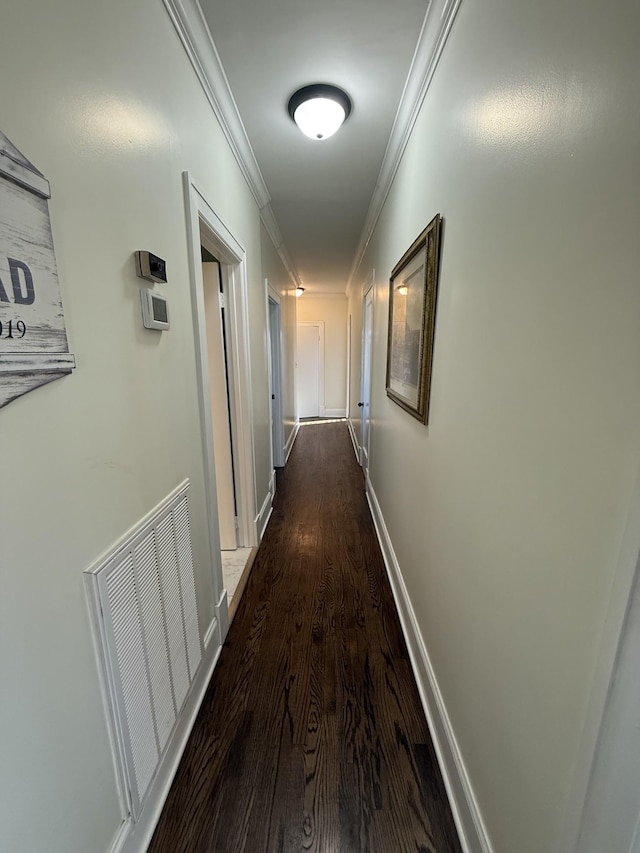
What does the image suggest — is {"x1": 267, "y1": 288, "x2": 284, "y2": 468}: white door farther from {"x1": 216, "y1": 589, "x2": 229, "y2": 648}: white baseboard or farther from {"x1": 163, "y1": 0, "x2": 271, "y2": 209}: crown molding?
{"x1": 216, "y1": 589, "x2": 229, "y2": 648}: white baseboard

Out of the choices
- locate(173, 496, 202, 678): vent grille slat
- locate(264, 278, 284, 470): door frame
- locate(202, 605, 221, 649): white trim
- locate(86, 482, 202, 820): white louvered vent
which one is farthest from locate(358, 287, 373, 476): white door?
locate(86, 482, 202, 820): white louvered vent

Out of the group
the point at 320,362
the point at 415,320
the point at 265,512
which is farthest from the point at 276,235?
the point at 320,362

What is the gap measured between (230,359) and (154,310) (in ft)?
3.71

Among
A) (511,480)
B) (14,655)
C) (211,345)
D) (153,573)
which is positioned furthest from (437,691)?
(211,345)

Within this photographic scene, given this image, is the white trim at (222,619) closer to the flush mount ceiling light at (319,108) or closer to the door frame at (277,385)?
the door frame at (277,385)

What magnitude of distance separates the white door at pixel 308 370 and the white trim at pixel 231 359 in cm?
473

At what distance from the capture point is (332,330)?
22.7 ft

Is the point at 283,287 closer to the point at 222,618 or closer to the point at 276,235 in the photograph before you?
the point at 276,235

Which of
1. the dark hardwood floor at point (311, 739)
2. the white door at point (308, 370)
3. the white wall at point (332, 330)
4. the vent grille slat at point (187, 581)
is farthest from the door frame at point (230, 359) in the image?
the white wall at point (332, 330)

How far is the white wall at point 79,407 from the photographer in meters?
0.61

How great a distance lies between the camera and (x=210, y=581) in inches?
62.2

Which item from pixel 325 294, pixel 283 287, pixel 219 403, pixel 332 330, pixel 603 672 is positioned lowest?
pixel 603 672

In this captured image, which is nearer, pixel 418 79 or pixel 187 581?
pixel 187 581

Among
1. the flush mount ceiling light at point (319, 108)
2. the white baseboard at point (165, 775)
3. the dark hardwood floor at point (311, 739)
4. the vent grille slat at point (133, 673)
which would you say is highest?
the flush mount ceiling light at point (319, 108)
